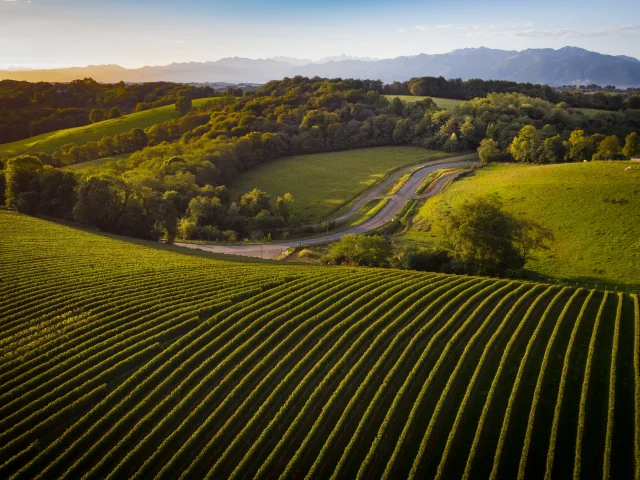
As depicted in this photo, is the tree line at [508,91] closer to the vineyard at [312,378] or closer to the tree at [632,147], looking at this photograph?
the tree at [632,147]

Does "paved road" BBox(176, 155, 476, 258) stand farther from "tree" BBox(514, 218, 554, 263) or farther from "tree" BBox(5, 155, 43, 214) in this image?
"tree" BBox(514, 218, 554, 263)

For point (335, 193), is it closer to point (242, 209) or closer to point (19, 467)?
point (242, 209)

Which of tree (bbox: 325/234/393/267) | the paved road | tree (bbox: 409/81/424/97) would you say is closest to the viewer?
tree (bbox: 325/234/393/267)

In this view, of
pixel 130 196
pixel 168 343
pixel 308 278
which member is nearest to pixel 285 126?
Answer: pixel 130 196

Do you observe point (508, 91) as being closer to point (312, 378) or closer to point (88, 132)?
point (88, 132)

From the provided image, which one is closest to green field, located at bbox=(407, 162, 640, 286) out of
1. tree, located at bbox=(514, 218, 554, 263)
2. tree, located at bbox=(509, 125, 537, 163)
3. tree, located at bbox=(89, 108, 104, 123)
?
tree, located at bbox=(514, 218, 554, 263)

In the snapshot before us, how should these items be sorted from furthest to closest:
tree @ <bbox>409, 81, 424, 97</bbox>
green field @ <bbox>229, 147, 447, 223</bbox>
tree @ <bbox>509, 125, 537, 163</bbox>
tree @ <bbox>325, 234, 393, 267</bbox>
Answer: tree @ <bbox>409, 81, 424, 97</bbox> < tree @ <bbox>509, 125, 537, 163</bbox> < green field @ <bbox>229, 147, 447, 223</bbox> < tree @ <bbox>325, 234, 393, 267</bbox>
